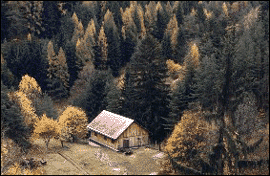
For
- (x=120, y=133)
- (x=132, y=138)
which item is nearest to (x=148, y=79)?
(x=132, y=138)

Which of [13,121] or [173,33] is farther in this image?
[173,33]

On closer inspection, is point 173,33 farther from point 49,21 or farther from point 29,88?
point 49,21

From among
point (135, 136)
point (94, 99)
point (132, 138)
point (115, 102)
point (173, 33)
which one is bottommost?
point (132, 138)

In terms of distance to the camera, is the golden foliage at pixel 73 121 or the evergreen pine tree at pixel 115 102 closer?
the golden foliage at pixel 73 121

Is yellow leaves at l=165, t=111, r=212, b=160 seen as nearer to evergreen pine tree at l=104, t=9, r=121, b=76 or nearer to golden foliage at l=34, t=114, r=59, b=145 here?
golden foliage at l=34, t=114, r=59, b=145

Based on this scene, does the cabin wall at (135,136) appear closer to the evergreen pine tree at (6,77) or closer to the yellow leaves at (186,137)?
the yellow leaves at (186,137)

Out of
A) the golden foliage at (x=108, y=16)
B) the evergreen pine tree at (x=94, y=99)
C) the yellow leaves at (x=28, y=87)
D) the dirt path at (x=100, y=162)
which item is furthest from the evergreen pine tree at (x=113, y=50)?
the dirt path at (x=100, y=162)

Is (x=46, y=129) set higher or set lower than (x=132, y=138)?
higher
